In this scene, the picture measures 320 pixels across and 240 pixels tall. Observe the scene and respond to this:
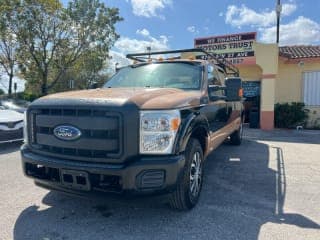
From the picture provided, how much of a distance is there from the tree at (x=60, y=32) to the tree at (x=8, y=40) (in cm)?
49

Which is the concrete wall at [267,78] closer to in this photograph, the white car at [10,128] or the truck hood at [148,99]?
the white car at [10,128]

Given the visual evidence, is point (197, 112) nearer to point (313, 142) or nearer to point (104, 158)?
point (104, 158)

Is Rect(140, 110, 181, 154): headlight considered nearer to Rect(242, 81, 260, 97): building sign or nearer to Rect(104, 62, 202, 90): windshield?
Rect(104, 62, 202, 90): windshield

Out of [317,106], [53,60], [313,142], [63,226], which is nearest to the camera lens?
[63,226]

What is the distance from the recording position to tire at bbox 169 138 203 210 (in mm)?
3441

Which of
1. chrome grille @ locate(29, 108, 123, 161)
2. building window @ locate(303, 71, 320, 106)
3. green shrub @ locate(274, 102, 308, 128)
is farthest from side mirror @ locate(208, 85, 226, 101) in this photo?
building window @ locate(303, 71, 320, 106)

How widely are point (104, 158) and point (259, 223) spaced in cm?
197

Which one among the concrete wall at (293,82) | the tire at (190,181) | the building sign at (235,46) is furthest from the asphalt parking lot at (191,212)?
the concrete wall at (293,82)

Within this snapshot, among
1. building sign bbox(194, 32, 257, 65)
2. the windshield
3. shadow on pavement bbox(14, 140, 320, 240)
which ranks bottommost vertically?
shadow on pavement bbox(14, 140, 320, 240)

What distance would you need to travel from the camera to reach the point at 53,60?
64.5ft

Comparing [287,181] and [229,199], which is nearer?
[229,199]

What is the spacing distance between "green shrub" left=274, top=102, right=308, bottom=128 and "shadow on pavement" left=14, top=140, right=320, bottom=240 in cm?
888

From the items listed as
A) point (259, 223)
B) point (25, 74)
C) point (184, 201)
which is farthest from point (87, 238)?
point (25, 74)

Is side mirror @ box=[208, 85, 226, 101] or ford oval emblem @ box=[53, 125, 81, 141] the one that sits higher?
side mirror @ box=[208, 85, 226, 101]
